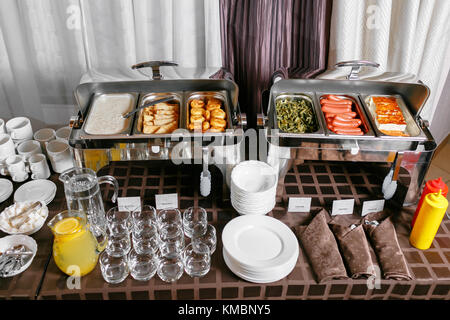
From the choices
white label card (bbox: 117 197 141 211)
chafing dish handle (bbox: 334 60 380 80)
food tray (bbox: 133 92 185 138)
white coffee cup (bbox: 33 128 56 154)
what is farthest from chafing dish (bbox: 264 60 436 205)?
white coffee cup (bbox: 33 128 56 154)

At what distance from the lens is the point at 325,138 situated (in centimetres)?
155

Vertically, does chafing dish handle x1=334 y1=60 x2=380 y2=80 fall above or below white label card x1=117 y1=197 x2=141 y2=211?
above

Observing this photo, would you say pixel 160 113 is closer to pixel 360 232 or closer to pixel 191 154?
pixel 191 154

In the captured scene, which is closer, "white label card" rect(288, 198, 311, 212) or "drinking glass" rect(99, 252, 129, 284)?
"drinking glass" rect(99, 252, 129, 284)

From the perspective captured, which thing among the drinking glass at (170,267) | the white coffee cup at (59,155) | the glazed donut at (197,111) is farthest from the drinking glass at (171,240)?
the white coffee cup at (59,155)

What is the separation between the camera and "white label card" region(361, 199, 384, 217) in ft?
5.39

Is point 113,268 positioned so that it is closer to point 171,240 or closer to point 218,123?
point 171,240

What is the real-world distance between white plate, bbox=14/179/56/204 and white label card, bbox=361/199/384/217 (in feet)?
4.22

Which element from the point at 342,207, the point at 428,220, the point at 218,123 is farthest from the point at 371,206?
the point at 218,123

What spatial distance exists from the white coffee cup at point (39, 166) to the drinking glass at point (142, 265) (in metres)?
0.62

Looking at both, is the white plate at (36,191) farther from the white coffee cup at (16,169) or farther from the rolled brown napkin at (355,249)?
the rolled brown napkin at (355,249)

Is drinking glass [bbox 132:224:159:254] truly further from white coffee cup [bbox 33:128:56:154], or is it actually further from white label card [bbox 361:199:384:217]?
white label card [bbox 361:199:384:217]

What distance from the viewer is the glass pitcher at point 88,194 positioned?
1508 millimetres
